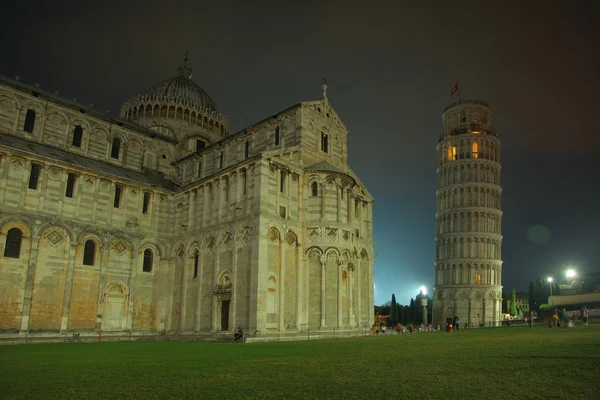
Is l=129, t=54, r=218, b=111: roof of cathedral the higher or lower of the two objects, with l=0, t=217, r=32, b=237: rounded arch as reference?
higher

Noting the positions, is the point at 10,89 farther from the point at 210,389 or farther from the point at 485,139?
the point at 485,139

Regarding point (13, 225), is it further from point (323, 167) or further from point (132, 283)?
point (323, 167)

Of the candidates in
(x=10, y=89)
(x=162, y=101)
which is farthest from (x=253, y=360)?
(x=162, y=101)

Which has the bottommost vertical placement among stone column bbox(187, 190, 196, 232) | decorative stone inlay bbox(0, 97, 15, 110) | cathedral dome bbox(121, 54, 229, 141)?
stone column bbox(187, 190, 196, 232)

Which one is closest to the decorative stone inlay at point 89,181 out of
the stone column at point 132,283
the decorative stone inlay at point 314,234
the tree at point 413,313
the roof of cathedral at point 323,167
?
the stone column at point 132,283

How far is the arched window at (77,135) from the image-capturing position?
42594mm

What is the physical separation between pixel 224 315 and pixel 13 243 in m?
15.5

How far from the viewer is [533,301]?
99812 mm

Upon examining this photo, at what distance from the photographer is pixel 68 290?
1399 inches

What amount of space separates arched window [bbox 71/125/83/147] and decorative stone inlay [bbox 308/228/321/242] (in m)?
22.2

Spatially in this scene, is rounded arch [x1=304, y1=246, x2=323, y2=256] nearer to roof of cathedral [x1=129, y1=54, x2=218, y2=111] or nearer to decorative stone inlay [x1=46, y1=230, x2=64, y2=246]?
decorative stone inlay [x1=46, y1=230, x2=64, y2=246]

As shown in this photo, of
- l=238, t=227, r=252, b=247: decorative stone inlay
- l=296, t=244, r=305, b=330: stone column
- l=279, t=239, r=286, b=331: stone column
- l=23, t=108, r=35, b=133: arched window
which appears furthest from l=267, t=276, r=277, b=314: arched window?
l=23, t=108, r=35, b=133: arched window

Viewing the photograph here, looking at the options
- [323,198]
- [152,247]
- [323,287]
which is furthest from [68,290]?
[323,198]

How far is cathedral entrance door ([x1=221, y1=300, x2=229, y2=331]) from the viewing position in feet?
117
